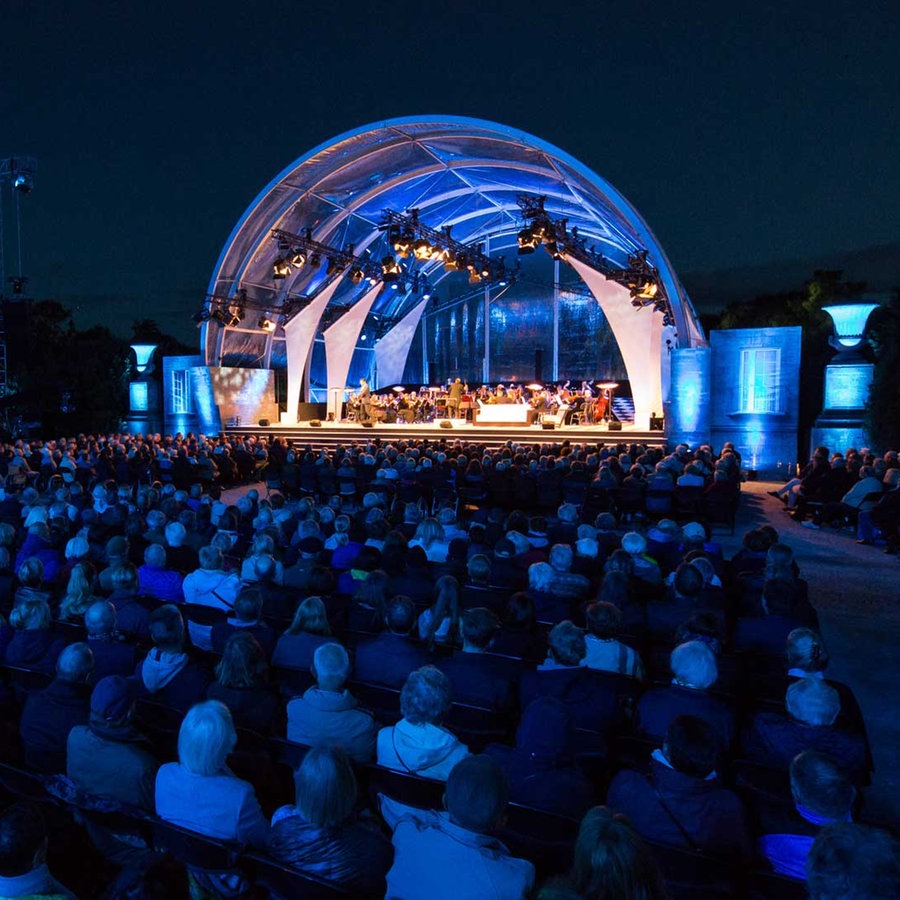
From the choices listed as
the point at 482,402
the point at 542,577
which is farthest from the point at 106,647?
the point at 482,402

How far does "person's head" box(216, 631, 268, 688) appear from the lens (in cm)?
356

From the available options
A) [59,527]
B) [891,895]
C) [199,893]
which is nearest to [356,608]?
[199,893]

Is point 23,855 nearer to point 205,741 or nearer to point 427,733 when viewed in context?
point 205,741

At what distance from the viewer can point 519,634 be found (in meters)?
4.43

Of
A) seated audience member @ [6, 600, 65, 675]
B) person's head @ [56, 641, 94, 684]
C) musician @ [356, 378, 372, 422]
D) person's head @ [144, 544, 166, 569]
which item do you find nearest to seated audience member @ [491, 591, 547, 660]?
person's head @ [56, 641, 94, 684]

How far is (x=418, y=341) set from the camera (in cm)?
3344

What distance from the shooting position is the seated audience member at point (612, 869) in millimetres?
1835

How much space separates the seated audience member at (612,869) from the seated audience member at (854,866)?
376 millimetres

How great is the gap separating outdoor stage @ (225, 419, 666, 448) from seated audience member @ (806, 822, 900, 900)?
17974 mm

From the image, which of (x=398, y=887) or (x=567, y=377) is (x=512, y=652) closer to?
(x=398, y=887)

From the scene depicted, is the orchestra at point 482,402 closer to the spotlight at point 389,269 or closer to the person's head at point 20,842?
the spotlight at point 389,269

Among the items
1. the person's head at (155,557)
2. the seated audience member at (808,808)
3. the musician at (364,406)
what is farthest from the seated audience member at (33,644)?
the musician at (364,406)

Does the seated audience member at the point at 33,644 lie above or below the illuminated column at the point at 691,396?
below

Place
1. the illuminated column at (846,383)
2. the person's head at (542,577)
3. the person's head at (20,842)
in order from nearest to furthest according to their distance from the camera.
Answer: the person's head at (20,842), the person's head at (542,577), the illuminated column at (846,383)
